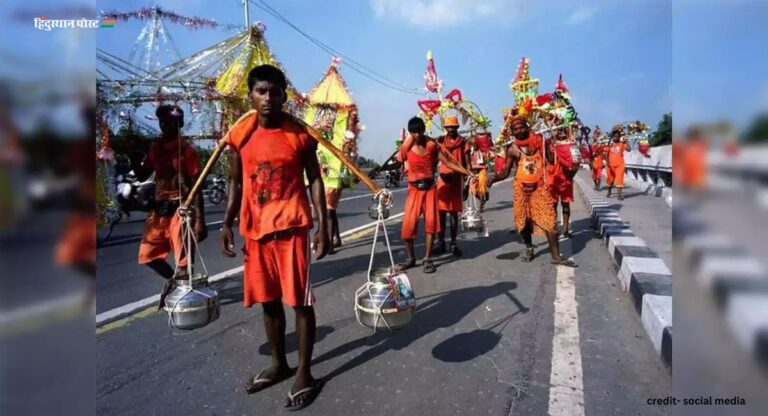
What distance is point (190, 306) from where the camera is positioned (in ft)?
9.14

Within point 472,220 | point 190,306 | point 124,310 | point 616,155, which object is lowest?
point 124,310

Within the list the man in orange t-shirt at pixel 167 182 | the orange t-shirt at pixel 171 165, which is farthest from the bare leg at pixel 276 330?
the orange t-shirt at pixel 171 165

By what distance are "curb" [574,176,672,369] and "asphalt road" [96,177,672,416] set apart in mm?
99

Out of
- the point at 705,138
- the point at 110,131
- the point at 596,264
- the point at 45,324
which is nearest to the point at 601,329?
the point at 596,264

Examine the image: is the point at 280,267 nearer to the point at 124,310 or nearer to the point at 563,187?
the point at 124,310

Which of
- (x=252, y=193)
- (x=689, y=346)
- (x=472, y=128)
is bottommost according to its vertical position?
(x=689, y=346)

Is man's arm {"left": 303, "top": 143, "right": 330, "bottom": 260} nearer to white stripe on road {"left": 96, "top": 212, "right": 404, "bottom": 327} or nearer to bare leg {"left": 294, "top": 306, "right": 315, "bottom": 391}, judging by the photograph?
bare leg {"left": 294, "top": 306, "right": 315, "bottom": 391}

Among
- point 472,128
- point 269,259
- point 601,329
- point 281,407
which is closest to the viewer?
point 281,407

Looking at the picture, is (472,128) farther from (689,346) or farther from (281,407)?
(689,346)

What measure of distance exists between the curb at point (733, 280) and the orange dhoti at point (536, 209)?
16.0 ft

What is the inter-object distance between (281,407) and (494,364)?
Result: 4.43 feet

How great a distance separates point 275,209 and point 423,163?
3.42 metres

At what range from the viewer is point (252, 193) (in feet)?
9.23

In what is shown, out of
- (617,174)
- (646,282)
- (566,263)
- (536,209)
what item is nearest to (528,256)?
(566,263)
